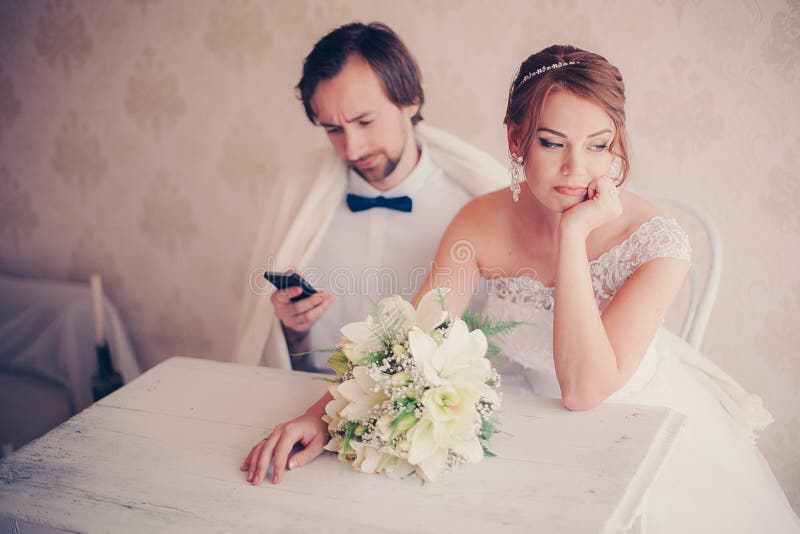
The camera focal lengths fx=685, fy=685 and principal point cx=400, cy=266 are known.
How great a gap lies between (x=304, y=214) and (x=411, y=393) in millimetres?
1066

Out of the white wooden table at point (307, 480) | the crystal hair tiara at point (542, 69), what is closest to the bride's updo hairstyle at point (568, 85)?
the crystal hair tiara at point (542, 69)

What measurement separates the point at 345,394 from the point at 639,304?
63 centimetres

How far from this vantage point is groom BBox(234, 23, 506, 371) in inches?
73.0

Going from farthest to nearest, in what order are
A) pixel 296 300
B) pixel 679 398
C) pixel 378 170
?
pixel 378 170 < pixel 296 300 < pixel 679 398

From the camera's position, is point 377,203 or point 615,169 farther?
point 377,203

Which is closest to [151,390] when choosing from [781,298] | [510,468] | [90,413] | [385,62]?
[90,413]

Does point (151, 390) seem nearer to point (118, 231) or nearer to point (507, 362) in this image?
point (507, 362)

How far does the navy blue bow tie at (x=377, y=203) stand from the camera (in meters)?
2.01

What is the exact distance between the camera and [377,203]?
2023 millimetres

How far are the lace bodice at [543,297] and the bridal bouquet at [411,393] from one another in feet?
1.50

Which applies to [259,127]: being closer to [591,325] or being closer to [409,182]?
→ [409,182]

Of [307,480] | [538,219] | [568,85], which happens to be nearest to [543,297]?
[538,219]

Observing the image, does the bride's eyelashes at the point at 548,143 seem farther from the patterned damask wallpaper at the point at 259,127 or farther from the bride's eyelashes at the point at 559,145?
the patterned damask wallpaper at the point at 259,127

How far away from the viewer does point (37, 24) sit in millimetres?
2787
